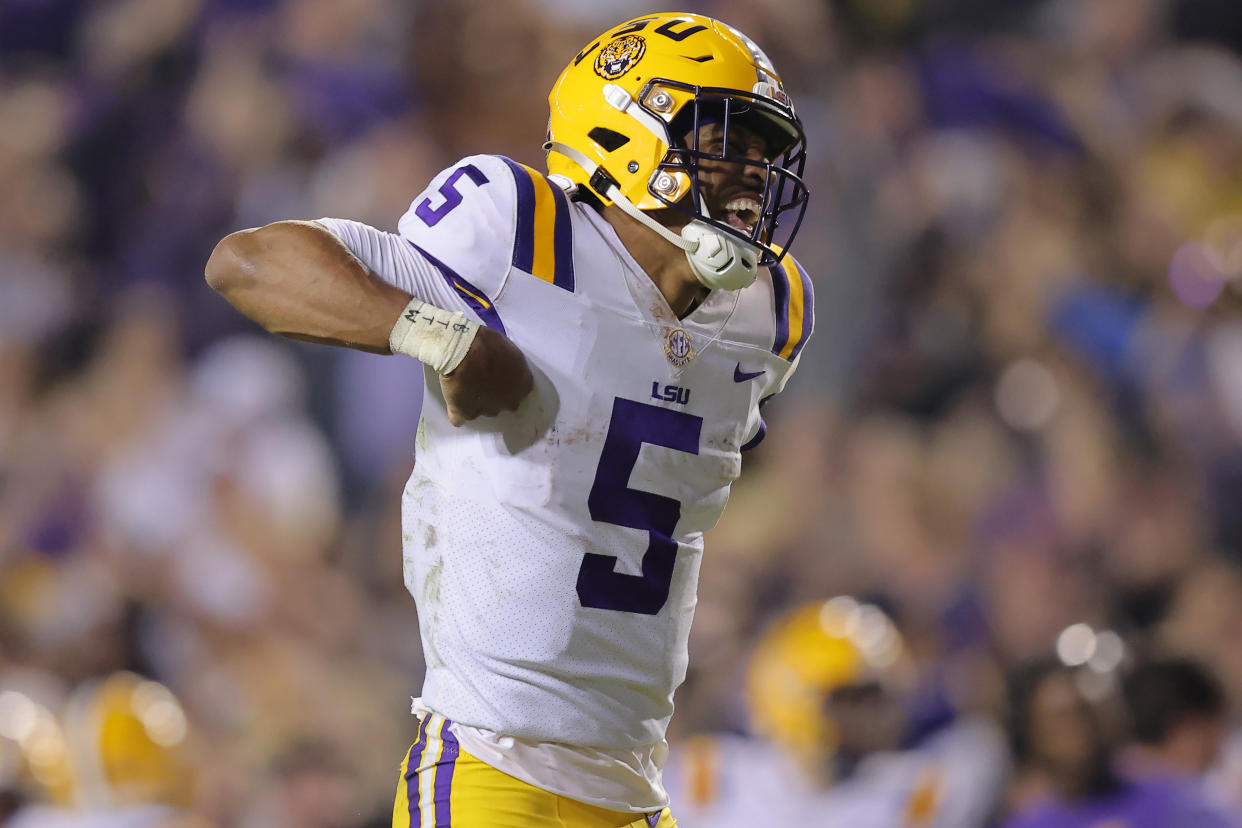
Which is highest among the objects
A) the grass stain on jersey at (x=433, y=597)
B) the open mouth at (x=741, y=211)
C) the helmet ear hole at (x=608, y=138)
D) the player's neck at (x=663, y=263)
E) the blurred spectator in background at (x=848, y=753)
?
the helmet ear hole at (x=608, y=138)

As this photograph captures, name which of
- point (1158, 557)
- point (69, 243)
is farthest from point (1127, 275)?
point (69, 243)

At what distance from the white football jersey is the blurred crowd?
6.44 ft

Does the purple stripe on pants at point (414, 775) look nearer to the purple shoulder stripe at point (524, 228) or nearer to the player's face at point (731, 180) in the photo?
the purple shoulder stripe at point (524, 228)

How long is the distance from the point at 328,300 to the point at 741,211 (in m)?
A: 0.61

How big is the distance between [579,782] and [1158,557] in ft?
9.52

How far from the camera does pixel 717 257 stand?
5.45 feet

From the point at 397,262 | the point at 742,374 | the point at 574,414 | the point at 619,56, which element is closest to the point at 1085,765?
the point at 742,374

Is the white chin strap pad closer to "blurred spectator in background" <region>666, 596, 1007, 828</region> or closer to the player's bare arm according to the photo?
the player's bare arm

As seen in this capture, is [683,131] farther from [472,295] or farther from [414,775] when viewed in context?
[414,775]

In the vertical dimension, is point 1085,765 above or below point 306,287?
below

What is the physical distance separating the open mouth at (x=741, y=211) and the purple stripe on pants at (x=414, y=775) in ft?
2.52

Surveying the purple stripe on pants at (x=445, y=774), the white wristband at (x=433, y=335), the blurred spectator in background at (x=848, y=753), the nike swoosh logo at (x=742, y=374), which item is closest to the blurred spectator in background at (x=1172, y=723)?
the blurred spectator in background at (x=848, y=753)

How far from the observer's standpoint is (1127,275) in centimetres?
438

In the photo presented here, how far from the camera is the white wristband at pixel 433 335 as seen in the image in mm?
1387
